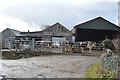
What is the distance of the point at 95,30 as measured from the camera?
104 ft

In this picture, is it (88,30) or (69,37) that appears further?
(69,37)

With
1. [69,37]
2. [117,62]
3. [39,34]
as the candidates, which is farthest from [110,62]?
[39,34]

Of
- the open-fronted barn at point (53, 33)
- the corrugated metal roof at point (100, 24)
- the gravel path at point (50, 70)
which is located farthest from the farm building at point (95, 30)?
the gravel path at point (50, 70)

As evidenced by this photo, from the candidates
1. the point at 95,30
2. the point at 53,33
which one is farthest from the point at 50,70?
the point at 53,33

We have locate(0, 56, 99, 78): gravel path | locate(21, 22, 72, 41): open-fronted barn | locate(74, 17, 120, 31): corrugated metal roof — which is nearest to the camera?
locate(0, 56, 99, 78): gravel path

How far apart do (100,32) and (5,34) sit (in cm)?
2546

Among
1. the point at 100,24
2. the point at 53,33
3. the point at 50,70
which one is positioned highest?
the point at 100,24

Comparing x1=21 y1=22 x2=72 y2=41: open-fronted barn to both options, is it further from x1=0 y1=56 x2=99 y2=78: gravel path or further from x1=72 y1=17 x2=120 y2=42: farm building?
x1=0 y1=56 x2=99 y2=78: gravel path

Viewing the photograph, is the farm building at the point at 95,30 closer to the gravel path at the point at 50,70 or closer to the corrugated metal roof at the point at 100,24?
the corrugated metal roof at the point at 100,24

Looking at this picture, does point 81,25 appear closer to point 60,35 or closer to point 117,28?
point 117,28

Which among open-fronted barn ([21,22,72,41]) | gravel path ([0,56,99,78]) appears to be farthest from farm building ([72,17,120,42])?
gravel path ([0,56,99,78])

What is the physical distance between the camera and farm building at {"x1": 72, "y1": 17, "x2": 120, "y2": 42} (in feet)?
99.8

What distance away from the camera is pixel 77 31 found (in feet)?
103

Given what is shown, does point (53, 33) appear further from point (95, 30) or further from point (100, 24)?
point (100, 24)
